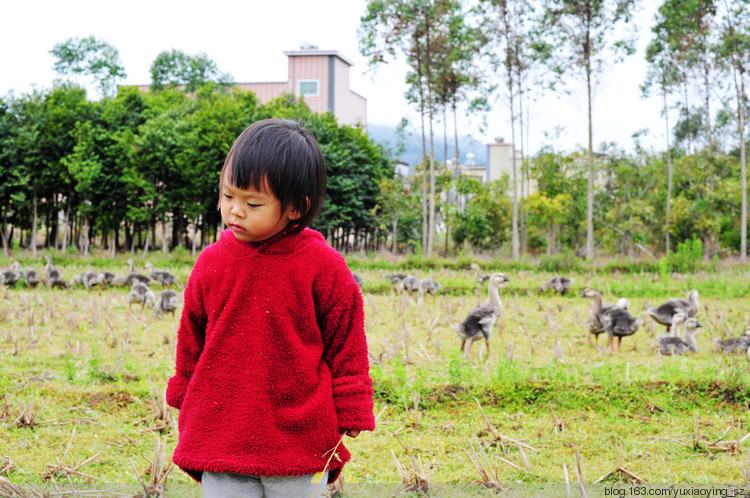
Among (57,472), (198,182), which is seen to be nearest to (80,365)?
(57,472)

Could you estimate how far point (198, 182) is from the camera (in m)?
24.6

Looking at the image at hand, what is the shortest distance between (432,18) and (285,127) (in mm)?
22925

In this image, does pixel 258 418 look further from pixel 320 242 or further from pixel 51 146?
pixel 51 146

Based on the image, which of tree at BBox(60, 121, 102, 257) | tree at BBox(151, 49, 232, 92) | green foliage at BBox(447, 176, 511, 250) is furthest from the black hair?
tree at BBox(151, 49, 232, 92)

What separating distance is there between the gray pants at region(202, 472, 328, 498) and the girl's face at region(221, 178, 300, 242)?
0.87 metres

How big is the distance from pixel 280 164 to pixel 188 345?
79cm

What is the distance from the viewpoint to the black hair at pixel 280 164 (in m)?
2.29

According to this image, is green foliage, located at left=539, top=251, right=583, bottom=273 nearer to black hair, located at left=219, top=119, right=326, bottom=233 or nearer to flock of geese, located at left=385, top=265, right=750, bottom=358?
flock of geese, located at left=385, top=265, right=750, bottom=358

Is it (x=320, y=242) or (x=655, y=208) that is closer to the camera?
(x=320, y=242)

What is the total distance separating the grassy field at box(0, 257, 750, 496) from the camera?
4012mm

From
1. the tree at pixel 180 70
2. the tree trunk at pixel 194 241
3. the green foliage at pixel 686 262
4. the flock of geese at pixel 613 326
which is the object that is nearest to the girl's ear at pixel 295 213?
the flock of geese at pixel 613 326

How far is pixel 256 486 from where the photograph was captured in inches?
92.9

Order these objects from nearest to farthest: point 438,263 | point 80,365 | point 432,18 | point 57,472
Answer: point 57,472 → point 80,365 → point 438,263 → point 432,18

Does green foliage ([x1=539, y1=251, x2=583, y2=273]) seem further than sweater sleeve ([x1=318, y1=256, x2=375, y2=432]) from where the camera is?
Yes
